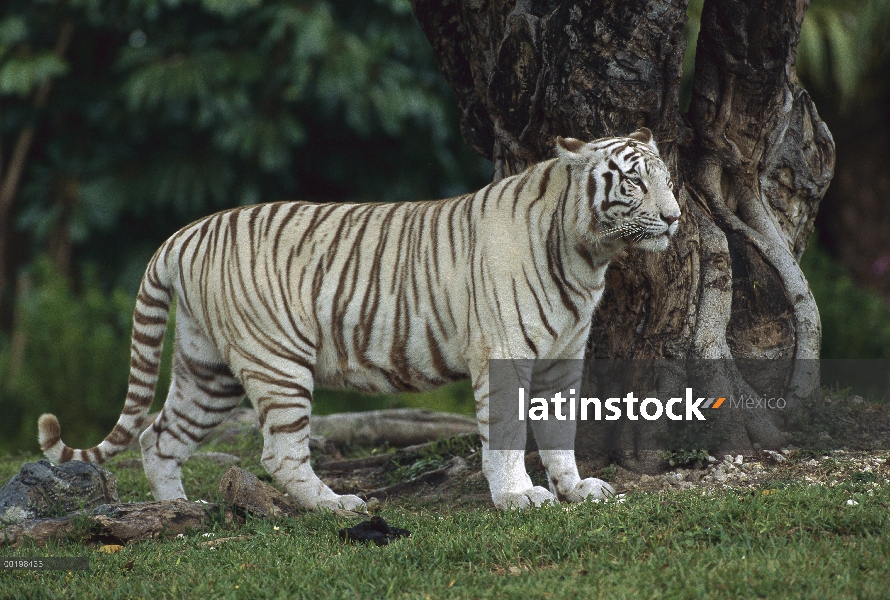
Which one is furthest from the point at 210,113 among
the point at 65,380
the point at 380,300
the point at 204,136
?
the point at 380,300

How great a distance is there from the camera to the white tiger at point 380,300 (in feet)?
17.0

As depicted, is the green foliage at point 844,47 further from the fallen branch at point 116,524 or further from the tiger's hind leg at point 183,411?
the fallen branch at point 116,524

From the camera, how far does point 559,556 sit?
13.7 feet

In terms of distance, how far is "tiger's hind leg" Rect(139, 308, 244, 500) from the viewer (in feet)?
19.6

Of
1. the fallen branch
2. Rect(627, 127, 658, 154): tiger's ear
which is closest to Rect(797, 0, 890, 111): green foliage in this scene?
Rect(627, 127, 658, 154): tiger's ear

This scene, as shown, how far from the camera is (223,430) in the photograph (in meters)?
8.75

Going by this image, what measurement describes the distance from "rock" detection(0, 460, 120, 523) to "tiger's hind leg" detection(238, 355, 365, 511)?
89cm

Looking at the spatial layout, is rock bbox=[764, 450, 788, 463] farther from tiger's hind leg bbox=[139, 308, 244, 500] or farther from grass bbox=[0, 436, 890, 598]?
tiger's hind leg bbox=[139, 308, 244, 500]

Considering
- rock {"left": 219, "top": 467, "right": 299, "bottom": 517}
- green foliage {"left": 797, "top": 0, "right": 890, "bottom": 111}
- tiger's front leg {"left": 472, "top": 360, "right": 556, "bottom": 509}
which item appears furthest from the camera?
green foliage {"left": 797, "top": 0, "right": 890, "bottom": 111}

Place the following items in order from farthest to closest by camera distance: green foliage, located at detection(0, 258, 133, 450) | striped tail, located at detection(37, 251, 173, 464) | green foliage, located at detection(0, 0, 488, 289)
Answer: green foliage, located at detection(0, 0, 488, 289) → green foliage, located at detection(0, 258, 133, 450) → striped tail, located at detection(37, 251, 173, 464)

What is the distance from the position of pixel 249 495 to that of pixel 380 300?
1.24 metres

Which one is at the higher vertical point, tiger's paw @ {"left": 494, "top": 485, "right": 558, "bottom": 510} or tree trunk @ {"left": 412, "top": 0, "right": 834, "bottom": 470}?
tree trunk @ {"left": 412, "top": 0, "right": 834, "bottom": 470}

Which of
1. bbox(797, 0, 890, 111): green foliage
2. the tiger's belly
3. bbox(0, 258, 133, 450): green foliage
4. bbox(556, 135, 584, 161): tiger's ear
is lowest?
bbox(0, 258, 133, 450): green foliage

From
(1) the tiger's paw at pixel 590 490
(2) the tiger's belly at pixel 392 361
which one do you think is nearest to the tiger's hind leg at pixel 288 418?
(2) the tiger's belly at pixel 392 361
